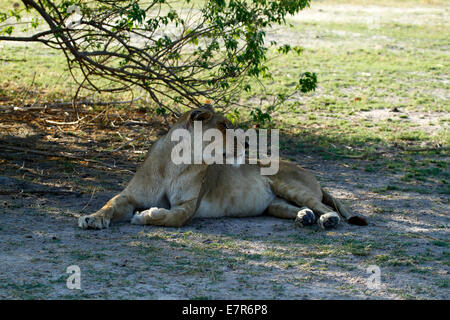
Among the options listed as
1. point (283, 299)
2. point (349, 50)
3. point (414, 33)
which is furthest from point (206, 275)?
point (414, 33)

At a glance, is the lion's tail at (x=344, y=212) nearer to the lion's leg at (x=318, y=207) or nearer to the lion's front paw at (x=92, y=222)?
the lion's leg at (x=318, y=207)

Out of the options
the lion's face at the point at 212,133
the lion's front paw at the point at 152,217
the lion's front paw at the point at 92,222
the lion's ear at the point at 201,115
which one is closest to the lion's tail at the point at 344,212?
the lion's face at the point at 212,133

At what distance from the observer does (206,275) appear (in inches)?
172

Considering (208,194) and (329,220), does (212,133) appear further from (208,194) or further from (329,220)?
(329,220)

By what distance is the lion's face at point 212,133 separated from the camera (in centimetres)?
546

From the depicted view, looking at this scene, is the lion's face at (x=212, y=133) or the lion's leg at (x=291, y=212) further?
the lion's leg at (x=291, y=212)

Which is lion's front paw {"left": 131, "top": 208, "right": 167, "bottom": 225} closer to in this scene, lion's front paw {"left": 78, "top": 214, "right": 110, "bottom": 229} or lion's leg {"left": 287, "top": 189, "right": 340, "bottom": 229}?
lion's front paw {"left": 78, "top": 214, "right": 110, "bottom": 229}

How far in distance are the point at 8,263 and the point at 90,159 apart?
3.08 metres

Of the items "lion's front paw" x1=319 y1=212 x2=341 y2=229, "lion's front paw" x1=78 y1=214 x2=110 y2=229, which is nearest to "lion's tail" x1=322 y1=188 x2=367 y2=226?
"lion's front paw" x1=319 y1=212 x2=341 y2=229

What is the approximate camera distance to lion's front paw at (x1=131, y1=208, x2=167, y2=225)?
5.45 metres

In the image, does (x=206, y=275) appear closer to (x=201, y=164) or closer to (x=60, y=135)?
(x=201, y=164)

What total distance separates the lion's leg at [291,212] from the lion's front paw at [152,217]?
1190 mm

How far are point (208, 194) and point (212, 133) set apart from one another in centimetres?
71
